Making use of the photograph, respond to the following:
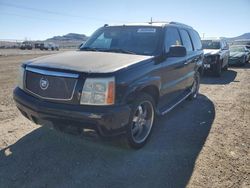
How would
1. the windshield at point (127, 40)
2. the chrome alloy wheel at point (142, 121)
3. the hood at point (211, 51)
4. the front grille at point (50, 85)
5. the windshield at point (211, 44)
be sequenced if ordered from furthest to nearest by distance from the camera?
the windshield at point (211, 44) < the hood at point (211, 51) < the windshield at point (127, 40) < the chrome alloy wheel at point (142, 121) < the front grille at point (50, 85)

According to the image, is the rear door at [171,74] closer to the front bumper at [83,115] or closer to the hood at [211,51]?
the front bumper at [83,115]

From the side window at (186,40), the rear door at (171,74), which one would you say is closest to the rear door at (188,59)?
the side window at (186,40)

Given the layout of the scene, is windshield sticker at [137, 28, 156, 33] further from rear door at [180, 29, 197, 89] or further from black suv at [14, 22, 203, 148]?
rear door at [180, 29, 197, 89]

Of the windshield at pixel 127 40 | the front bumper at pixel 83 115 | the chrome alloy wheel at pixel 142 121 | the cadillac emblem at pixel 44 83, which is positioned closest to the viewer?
the front bumper at pixel 83 115

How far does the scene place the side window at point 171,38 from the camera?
4755mm

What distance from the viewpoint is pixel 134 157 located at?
383cm

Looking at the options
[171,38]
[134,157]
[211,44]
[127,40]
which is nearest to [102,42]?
[127,40]

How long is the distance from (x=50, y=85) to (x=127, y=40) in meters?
1.89

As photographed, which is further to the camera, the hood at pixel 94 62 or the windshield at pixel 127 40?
the windshield at pixel 127 40

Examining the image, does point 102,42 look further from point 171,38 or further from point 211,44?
point 211,44

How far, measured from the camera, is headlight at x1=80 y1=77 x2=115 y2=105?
10.6 ft

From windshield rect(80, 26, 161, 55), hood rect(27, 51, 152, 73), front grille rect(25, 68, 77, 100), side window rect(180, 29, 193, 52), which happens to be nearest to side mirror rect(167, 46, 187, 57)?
windshield rect(80, 26, 161, 55)

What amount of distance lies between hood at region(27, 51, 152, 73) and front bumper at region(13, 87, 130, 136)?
0.49 m

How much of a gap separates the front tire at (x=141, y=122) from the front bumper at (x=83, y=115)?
283 millimetres
